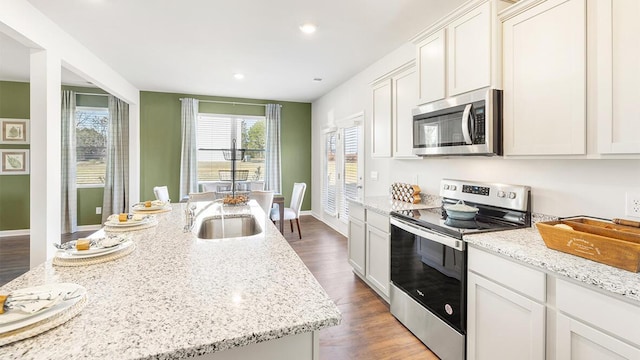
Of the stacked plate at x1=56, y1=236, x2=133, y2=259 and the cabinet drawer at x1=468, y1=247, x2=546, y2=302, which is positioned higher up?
the stacked plate at x1=56, y1=236, x2=133, y2=259

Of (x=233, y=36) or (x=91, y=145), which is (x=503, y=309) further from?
(x=91, y=145)

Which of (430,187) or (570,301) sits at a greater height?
(430,187)

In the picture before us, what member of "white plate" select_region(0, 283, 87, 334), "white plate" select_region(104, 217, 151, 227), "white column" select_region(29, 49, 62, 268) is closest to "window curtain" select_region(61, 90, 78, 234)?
"white column" select_region(29, 49, 62, 268)

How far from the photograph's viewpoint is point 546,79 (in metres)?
1.55

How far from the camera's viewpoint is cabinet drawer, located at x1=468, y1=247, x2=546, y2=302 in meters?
1.27

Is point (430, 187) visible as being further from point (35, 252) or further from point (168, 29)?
point (35, 252)

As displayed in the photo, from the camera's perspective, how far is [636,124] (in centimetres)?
122

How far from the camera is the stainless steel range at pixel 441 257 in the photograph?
1.70 metres

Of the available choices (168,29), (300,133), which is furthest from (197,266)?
(300,133)

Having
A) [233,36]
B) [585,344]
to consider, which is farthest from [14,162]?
[585,344]

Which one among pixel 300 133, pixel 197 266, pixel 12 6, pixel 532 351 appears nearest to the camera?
pixel 197 266

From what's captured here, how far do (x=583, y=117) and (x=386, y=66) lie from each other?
2.57m

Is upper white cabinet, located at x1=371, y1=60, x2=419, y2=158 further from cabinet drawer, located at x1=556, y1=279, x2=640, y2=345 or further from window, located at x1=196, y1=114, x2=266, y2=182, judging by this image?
window, located at x1=196, y1=114, x2=266, y2=182

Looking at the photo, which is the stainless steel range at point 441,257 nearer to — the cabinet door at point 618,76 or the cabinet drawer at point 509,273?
the cabinet drawer at point 509,273
